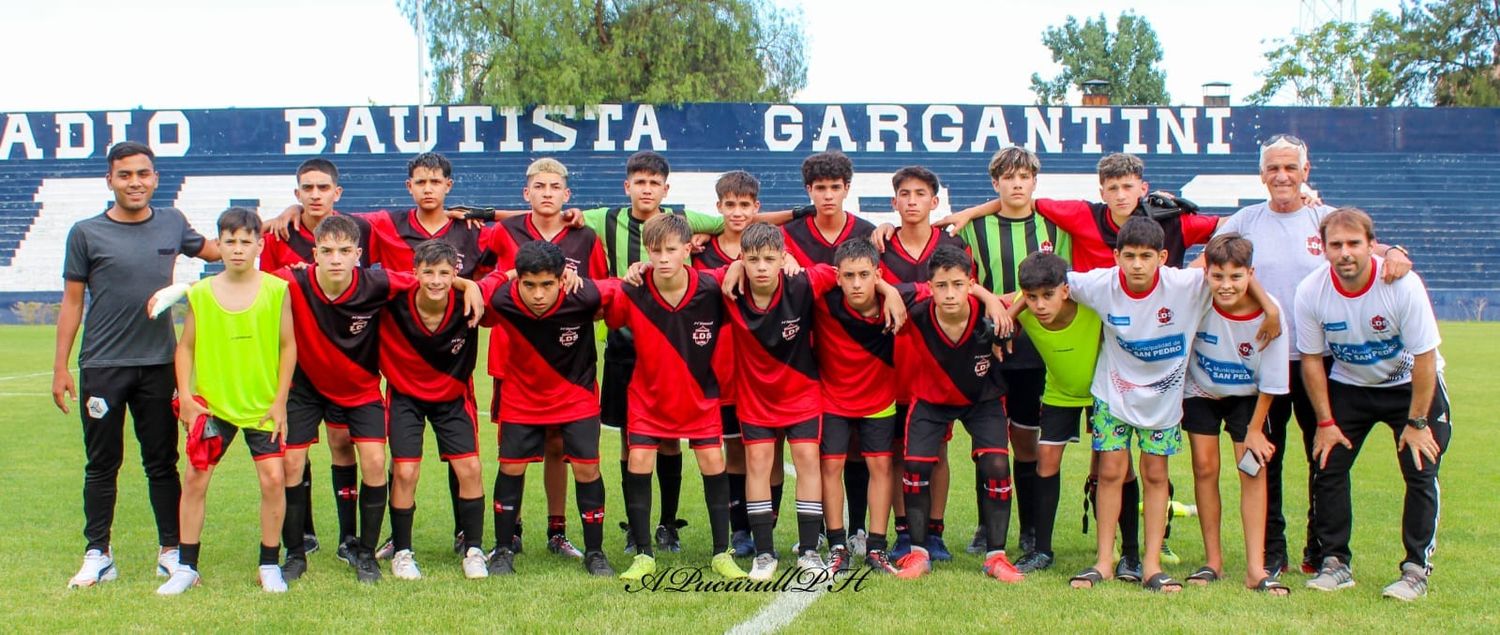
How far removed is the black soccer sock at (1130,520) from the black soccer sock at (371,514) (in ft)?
10.4

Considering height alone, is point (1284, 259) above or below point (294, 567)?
above

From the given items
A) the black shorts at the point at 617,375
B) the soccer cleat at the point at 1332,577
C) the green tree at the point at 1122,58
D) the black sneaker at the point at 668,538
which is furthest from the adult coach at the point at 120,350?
the green tree at the point at 1122,58

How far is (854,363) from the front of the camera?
554 cm

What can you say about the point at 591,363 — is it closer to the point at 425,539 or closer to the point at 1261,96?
the point at 425,539

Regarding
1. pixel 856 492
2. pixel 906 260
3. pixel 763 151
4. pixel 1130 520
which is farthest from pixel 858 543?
pixel 763 151

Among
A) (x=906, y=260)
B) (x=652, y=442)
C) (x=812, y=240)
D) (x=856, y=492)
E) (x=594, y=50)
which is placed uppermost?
(x=594, y=50)

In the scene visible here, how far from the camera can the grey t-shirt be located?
5.29m

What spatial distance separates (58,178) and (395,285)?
27915mm

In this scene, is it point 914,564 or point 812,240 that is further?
point 812,240

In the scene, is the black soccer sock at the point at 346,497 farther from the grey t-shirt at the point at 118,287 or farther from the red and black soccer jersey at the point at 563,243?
the red and black soccer jersey at the point at 563,243

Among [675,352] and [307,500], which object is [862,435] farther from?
[307,500]

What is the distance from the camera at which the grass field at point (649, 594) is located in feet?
14.6

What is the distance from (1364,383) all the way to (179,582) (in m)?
4.83

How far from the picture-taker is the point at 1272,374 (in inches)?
196
